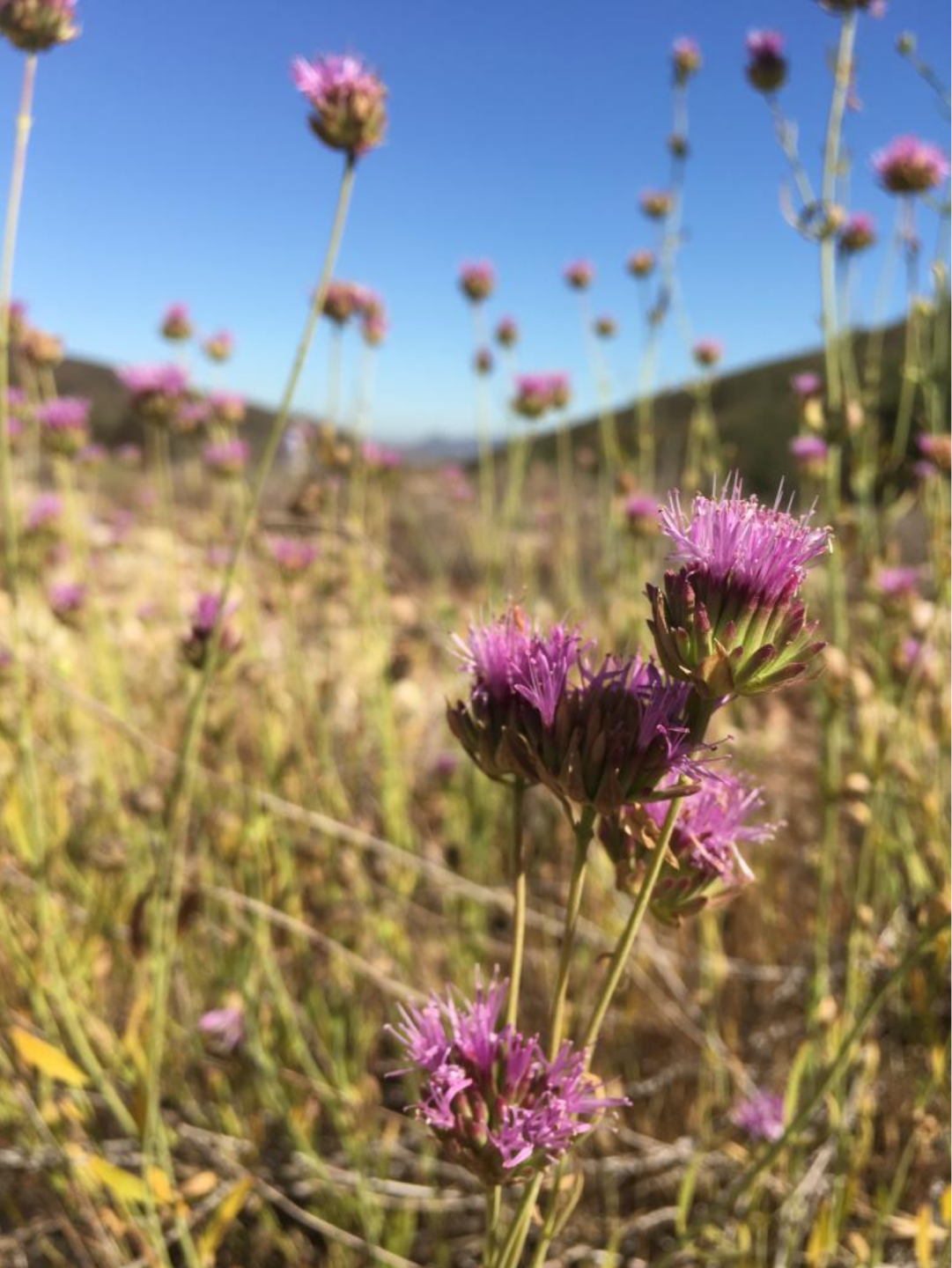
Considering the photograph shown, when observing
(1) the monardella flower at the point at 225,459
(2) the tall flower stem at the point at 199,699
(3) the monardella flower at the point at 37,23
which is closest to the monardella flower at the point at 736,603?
(2) the tall flower stem at the point at 199,699

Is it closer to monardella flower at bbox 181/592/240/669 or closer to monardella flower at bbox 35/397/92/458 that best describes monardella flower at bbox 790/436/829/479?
monardella flower at bbox 181/592/240/669

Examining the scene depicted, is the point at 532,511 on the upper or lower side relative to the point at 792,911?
upper

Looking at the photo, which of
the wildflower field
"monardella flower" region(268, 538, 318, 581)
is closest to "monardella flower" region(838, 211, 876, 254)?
the wildflower field

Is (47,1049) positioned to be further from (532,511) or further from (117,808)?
(532,511)

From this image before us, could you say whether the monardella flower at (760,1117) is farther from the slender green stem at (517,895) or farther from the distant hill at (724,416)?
the distant hill at (724,416)

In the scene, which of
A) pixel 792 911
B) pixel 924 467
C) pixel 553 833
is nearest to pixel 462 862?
pixel 553 833

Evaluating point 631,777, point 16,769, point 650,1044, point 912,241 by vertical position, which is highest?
point 912,241
